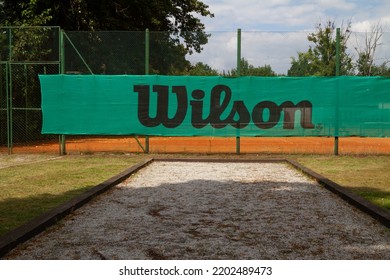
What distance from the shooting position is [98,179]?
1016 cm

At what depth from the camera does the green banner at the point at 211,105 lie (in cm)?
1437

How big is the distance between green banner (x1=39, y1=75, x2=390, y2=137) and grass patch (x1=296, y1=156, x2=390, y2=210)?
934mm

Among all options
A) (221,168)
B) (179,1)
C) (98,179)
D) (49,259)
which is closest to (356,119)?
(221,168)

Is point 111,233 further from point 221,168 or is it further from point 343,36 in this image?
point 343,36

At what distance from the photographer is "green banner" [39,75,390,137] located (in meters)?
14.4

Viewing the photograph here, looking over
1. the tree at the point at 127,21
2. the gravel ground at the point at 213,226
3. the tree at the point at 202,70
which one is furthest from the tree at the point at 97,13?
the gravel ground at the point at 213,226

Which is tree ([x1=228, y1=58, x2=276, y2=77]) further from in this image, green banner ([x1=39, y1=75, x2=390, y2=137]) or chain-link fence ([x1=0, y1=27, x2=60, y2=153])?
chain-link fence ([x1=0, y1=27, x2=60, y2=153])

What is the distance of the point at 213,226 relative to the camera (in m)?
6.30

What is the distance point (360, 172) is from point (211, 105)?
16.5 feet

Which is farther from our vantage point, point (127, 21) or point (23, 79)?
point (127, 21)

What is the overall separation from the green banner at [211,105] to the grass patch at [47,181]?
48.4 inches

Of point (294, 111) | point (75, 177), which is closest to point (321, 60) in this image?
point (294, 111)

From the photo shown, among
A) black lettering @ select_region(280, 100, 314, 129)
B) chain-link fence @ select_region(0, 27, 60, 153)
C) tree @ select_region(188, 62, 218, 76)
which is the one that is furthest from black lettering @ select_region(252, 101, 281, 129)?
chain-link fence @ select_region(0, 27, 60, 153)

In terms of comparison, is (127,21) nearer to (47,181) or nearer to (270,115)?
(270,115)
